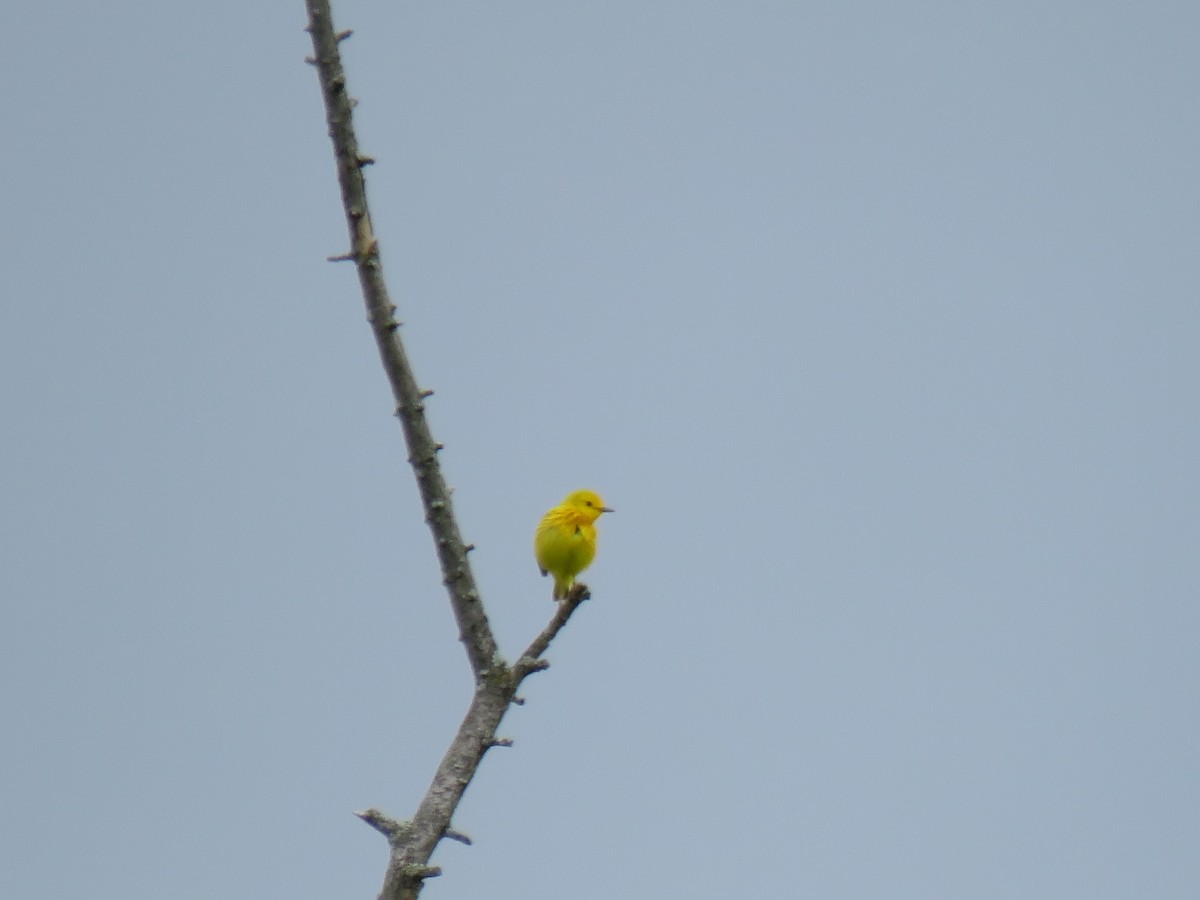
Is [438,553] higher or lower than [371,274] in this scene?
lower

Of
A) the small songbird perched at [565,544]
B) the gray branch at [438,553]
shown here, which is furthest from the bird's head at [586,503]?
the gray branch at [438,553]

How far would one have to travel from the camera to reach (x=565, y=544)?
812cm

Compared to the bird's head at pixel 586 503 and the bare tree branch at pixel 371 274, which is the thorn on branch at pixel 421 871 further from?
the bird's head at pixel 586 503

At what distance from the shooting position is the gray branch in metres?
5.73

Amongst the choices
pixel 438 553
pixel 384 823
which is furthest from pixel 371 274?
pixel 384 823

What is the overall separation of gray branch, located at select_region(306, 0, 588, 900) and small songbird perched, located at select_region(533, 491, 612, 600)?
167 centimetres

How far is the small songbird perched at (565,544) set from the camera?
814cm

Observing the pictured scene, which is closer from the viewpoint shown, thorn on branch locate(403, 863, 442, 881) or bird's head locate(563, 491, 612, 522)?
thorn on branch locate(403, 863, 442, 881)

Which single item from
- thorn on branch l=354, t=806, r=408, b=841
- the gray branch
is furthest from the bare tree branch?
thorn on branch l=354, t=806, r=408, b=841

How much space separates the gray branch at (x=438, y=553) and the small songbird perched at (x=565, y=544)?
167 centimetres

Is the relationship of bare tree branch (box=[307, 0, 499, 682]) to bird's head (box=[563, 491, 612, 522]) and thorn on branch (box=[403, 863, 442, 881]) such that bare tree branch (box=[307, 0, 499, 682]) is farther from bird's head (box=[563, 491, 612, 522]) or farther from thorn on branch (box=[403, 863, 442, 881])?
bird's head (box=[563, 491, 612, 522])

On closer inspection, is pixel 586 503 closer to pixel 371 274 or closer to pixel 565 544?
pixel 565 544

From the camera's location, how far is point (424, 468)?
5930 mm

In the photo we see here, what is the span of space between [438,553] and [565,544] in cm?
202
